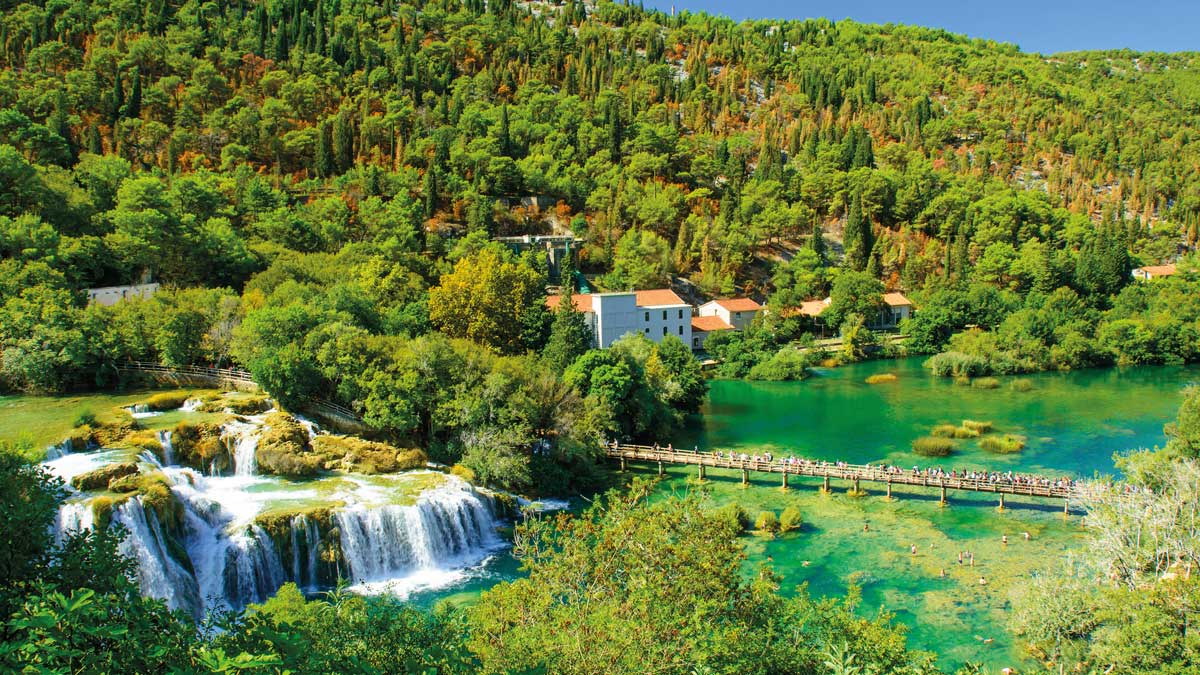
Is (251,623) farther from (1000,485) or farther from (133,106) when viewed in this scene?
(133,106)

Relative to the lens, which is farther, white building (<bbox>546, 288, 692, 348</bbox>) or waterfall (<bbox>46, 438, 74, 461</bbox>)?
white building (<bbox>546, 288, 692, 348</bbox>)

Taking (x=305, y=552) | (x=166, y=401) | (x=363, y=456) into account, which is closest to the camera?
(x=305, y=552)

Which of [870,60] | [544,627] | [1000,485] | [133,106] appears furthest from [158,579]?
[870,60]

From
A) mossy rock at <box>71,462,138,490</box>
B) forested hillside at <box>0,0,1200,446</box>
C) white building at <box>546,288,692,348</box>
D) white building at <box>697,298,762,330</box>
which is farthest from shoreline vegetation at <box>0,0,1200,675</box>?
white building at <box>546,288,692,348</box>

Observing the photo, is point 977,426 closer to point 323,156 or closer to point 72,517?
point 72,517

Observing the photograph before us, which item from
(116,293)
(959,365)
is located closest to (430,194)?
(116,293)

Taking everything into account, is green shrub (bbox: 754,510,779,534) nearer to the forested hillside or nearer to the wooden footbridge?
the wooden footbridge
